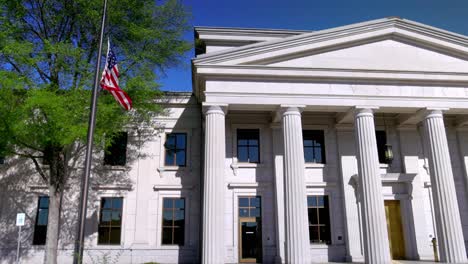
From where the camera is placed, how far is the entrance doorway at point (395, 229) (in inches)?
768

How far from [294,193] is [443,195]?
676 cm

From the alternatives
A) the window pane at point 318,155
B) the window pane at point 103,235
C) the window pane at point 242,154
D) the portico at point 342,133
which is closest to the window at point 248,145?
the window pane at point 242,154

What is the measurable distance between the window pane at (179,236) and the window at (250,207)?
10.1ft

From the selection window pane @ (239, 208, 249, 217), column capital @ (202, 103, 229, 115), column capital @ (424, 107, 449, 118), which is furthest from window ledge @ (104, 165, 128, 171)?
column capital @ (424, 107, 449, 118)

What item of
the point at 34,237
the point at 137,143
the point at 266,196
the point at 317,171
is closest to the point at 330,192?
the point at 317,171

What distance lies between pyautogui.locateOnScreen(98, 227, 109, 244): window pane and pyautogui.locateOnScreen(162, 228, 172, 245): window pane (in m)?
2.73

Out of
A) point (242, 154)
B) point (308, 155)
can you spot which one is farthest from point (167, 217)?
point (308, 155)

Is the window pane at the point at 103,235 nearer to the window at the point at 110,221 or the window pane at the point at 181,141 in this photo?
the window at the point at 110,221

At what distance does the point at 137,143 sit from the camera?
20031 mm

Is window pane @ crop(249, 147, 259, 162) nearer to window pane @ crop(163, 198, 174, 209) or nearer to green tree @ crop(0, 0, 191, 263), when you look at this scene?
window pane @ crop(163, 198, 174, 209)

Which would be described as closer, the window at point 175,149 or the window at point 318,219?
the window at point 318,219

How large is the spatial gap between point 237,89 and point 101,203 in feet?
29.4

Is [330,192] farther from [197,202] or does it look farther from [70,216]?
[70,216]

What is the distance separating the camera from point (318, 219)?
1958cm
